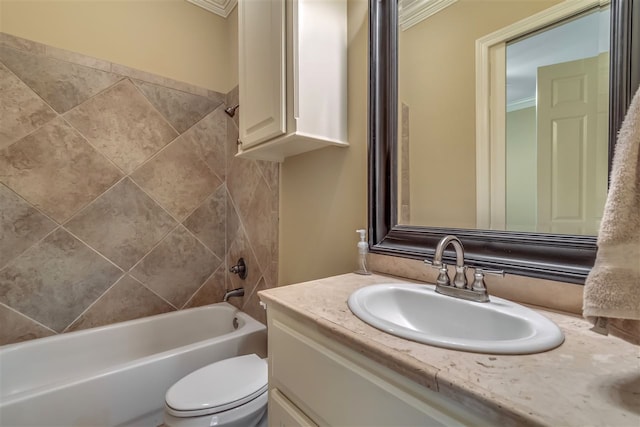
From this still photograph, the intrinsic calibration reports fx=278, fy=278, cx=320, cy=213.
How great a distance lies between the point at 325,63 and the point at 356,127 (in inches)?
11.0

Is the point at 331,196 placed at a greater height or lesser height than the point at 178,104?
lesser

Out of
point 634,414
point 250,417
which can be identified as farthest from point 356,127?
point 250,417

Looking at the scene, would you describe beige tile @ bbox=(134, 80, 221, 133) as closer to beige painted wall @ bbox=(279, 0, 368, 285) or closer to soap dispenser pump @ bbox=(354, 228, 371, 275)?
beige painted wall @ bbox=(279, 0, 368, 285)

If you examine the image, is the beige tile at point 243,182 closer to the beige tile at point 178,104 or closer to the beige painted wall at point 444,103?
the beige tile at point 178,104

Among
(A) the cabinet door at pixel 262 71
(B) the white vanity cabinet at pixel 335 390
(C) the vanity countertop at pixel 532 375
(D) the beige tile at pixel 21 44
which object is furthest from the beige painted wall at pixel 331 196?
(D) the beige tile at pixel 21 44

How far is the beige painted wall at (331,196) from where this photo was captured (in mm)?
1140

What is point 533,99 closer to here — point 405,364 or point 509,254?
Result: point 509,254

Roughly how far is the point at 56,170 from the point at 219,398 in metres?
1.49

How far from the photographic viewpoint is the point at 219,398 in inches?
39.3

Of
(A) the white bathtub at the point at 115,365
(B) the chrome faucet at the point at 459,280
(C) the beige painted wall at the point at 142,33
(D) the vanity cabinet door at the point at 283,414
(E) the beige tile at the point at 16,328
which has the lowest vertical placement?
(A) the white bathtub at the point at 115,365

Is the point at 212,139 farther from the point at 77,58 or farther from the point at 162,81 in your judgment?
the point at 77,58

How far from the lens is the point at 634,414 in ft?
1.03

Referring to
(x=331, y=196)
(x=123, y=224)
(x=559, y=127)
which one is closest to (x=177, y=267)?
(x=123, y=224)

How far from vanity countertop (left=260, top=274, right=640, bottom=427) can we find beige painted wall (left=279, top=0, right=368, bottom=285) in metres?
0.63
